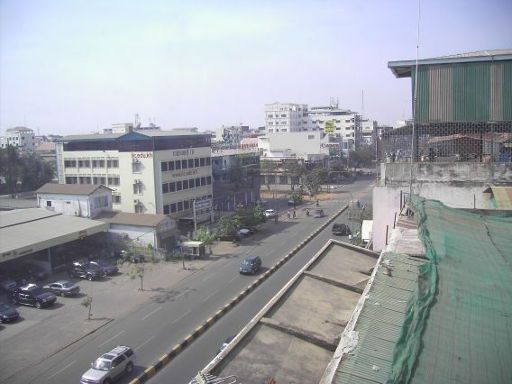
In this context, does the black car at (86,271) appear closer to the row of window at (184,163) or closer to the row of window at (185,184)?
the row of window at (185,184)

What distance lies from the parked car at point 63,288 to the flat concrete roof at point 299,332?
37.3 feet

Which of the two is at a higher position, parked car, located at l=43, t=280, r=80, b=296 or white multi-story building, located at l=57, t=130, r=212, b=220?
white multi-story building, located at l=57, t=130, r=212, b=220

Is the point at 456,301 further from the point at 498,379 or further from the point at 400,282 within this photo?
the point at 498,379

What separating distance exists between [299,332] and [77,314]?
36.2 ft

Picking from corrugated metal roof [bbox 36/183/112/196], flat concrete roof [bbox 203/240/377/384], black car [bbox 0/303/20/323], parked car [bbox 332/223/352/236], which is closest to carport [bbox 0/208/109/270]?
corrugated metal roof [bbox 36/183/112/196]

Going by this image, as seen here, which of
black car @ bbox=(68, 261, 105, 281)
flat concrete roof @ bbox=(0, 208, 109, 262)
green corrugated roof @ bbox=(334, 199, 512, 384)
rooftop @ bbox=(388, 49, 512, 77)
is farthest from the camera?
black car @ bbox=(68, 261, 105, 281)

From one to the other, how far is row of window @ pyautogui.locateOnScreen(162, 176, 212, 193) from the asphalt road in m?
5.69

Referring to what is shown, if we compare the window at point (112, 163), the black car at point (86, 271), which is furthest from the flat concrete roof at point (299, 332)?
the window at point (112, 163)

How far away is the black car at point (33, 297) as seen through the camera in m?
14.0

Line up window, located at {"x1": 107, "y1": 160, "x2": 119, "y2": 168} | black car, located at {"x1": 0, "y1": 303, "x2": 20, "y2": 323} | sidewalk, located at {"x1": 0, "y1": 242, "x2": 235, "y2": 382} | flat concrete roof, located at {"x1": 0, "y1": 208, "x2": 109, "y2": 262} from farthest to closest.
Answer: window, located at {"x1": 107, "y1": 160, "x2": 119, "y2": 168}, flat concrete roof, located at {"x1": 0, "y1": 208, "x2": 109, "y2": 262}, black car, located at {"x1": 0, "y1": 303, "x2": 20, "y2": 323}, sidewalk, located at {"x1": 0, "y1": 242, "x2": 235, "y2": 382}

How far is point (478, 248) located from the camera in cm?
536

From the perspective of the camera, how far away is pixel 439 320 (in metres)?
3.54

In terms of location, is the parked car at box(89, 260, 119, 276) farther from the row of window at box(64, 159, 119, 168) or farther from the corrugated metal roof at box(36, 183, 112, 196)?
the row of window at box(64, 159, 119, 168)

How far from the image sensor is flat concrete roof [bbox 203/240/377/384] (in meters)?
3.70
